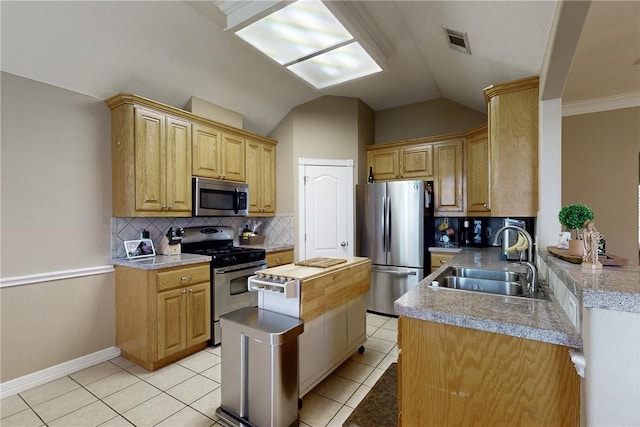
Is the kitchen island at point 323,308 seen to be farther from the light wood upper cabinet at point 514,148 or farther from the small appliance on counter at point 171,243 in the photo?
the small appliance on counter at point 171,243

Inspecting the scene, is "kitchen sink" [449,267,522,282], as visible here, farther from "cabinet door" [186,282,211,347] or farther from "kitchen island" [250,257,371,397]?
"cabinet door" [186,282,211,347]

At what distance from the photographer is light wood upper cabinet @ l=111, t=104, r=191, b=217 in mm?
2660

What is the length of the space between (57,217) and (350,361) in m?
2.85

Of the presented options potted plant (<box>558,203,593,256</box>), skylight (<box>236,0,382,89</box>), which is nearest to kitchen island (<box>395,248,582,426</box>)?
potted plant (<box>558,203,593,256</box>)

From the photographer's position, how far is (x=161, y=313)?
2.56 metres

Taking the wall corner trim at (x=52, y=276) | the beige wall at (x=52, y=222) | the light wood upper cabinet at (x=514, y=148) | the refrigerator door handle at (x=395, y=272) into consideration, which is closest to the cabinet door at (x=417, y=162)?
the refrigerator door handle at (x=395, y=272)

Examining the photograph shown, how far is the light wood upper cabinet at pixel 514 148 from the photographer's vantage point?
227 centimetres

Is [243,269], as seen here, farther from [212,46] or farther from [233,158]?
[212,46]

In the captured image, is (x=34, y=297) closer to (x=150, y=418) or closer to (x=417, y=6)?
(x=150, y=418)

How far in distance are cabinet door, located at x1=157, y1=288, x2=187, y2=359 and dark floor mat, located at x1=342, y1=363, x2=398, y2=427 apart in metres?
1.70

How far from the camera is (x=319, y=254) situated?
416 cm

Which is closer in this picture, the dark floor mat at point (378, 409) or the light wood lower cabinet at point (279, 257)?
the dark floor mat at point (378, 409)

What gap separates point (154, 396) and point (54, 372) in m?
0.99

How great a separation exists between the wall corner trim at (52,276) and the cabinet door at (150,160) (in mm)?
685
